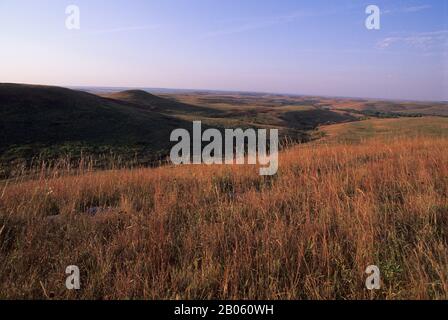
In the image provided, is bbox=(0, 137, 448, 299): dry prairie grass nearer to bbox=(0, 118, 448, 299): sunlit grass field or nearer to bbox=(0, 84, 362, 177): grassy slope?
bbox=(0, 118, 448, 299): sunlit grass field

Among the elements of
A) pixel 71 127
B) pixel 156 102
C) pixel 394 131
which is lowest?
pixel 394 131

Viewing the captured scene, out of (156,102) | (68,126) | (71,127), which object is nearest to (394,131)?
(71,127)

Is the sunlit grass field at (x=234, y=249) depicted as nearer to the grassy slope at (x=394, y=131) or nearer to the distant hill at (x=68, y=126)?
the grassy slope at (x=394, y=131)

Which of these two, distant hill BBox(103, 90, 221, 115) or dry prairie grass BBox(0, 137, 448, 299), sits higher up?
distant hill BBox(103, 90, 221, 115)

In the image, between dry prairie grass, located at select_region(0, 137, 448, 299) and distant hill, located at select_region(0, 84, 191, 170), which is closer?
dry prairie grass, located at select_region(0, 137, 448, 299)

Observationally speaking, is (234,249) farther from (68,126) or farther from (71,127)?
(68,126)

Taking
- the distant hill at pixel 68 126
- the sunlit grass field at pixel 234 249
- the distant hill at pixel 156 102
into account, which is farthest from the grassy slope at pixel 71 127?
the distant hill at pixel 156 102

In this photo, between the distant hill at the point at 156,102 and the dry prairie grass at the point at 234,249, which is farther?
the distant hill at the point at 156,102

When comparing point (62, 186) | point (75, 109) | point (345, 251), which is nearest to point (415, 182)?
point (345, 251)

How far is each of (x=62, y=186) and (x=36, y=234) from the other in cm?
264

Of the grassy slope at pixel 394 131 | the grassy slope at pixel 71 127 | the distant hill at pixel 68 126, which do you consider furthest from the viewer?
the distant hill at pixel 68 126

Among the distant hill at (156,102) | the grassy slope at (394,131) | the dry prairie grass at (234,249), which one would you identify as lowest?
the dry prairie grass at (234,249)

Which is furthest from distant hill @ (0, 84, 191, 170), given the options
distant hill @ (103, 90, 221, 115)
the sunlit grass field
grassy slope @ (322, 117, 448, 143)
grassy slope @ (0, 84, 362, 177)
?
distant hill @ (103, 90, 221, 115)

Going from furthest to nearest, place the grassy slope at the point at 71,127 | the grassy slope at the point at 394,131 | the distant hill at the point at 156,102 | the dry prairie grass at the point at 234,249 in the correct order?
the distant hill at the point at 156,102 → the grassy slope at the point at 71,127 → the grassy slope at the point at 394,131 → the dry prairie grass at the point at 234,249
